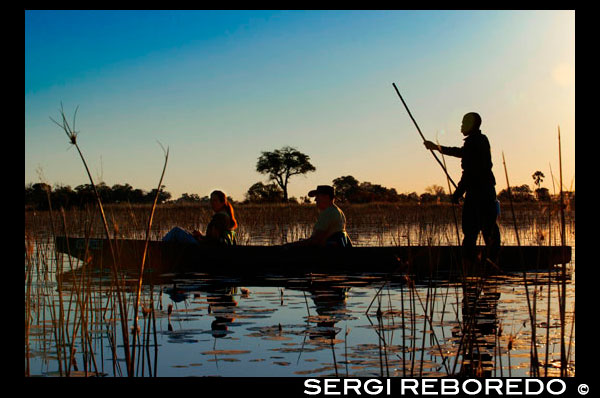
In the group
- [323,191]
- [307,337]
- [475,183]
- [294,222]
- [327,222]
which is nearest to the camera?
[307,337]

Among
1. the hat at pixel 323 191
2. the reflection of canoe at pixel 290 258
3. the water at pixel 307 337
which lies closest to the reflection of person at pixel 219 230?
the reflection of canoe at pixel 290 258

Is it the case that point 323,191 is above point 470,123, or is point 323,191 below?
below

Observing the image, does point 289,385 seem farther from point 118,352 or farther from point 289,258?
point 289,258

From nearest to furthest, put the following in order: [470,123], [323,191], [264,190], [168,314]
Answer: [168,314] → [470,123] → [323,191] → [264,190]

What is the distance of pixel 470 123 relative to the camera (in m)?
8.30

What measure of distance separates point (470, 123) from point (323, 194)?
215cm

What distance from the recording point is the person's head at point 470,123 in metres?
8.29

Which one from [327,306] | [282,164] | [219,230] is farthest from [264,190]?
[327,306]

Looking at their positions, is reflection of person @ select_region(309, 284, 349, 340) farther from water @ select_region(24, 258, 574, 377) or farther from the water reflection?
the water reflection

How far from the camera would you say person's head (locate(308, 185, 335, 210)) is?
919cm

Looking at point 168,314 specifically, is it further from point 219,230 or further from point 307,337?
point 219,230

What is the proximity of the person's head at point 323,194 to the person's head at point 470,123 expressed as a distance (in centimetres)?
194

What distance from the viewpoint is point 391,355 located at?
4.27 meters
